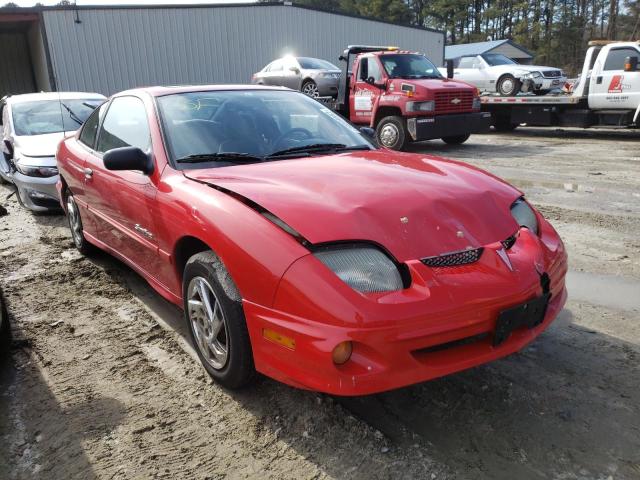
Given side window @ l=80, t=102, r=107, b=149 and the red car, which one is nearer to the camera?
the red car

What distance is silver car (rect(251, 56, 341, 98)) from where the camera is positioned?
15.0m

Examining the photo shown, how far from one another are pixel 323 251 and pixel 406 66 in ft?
33.8

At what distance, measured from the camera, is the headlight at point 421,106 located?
1084 cm

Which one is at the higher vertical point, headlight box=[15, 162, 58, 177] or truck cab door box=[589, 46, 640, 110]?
truck cab door box=[589, 46, 640, 110]

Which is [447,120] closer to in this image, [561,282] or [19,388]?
[561,282]

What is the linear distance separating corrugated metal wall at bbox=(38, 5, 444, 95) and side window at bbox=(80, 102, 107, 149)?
17078mm

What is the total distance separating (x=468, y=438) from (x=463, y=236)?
2.86 ft

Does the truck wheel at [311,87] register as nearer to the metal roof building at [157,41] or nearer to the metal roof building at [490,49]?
the metal roof building at [157,41]

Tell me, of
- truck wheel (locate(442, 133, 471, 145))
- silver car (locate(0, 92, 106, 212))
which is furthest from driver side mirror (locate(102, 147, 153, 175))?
truck wheel (locate(442, 133, 471, 145))

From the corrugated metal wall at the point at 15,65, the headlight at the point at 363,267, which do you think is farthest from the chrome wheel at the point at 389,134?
the corrugated metal wall at the point at 15,65

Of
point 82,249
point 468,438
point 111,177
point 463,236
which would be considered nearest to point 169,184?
point 111,177

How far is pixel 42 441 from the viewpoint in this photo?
2.42 m

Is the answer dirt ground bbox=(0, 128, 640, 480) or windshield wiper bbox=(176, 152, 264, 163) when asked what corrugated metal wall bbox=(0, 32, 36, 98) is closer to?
dirt ground bbox=(0, 128, 640, 480)

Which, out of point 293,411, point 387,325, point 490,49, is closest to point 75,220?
point 293,411
